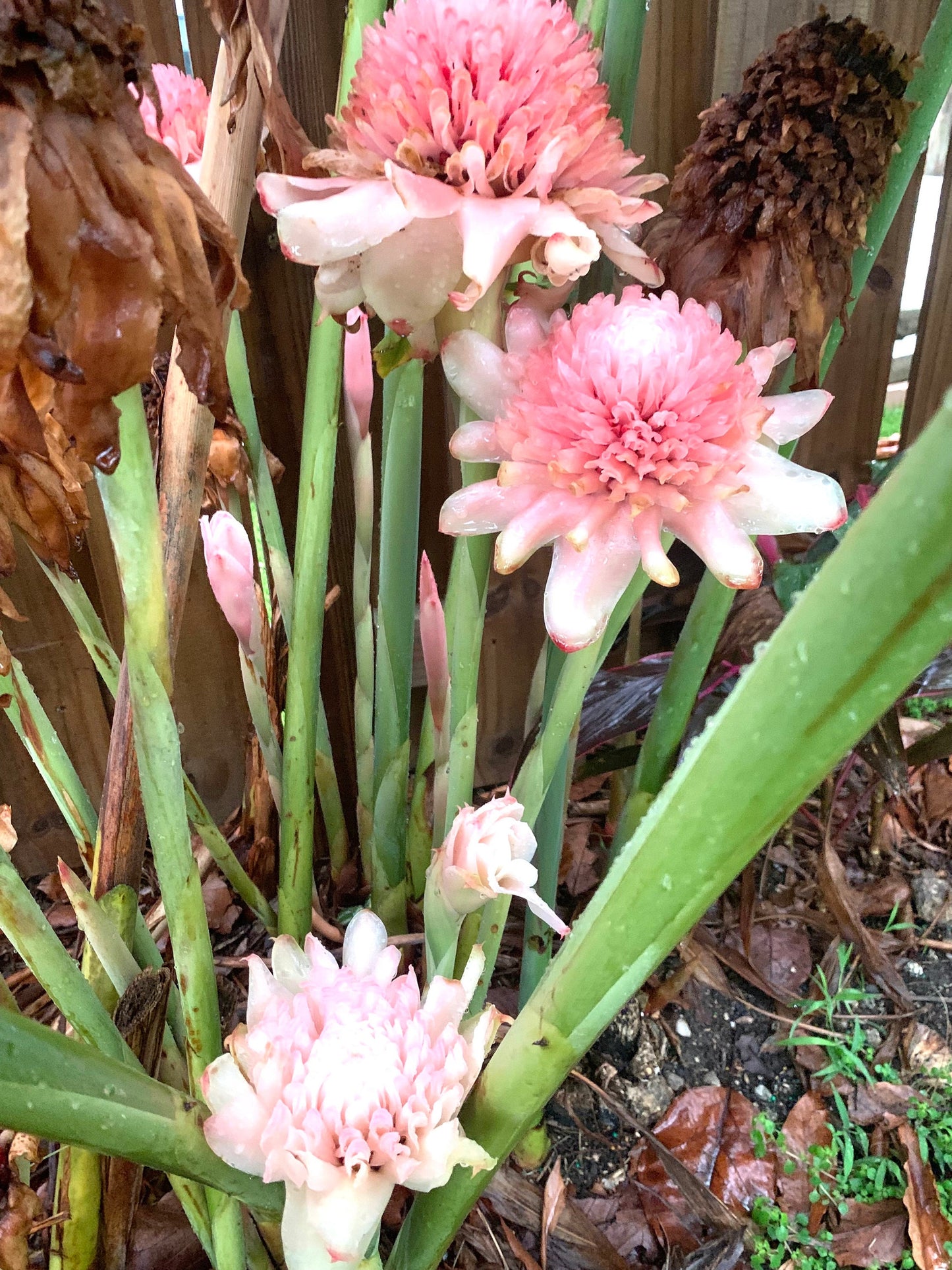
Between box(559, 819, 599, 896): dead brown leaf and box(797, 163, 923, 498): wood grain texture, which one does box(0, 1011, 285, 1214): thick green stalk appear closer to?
box(559, 819, 599, 896): dead brown leaf

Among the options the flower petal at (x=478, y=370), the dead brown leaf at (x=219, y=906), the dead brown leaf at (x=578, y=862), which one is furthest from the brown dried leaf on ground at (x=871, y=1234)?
the flower petal at (x=478, y=370)

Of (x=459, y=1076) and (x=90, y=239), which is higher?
(x=90, y=239)

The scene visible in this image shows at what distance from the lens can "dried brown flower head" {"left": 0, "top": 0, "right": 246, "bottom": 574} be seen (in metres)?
0.19

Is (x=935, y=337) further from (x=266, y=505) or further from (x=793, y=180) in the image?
(x=266, y=505)

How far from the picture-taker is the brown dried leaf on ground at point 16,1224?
41cm

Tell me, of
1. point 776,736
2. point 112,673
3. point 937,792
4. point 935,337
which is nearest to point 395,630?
point 112,673

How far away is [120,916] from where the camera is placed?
43 cm

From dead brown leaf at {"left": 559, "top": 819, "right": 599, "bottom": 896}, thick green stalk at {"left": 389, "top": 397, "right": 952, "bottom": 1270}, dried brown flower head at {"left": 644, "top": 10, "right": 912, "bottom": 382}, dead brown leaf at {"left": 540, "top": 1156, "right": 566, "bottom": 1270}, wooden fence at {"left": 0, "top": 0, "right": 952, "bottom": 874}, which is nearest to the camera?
thick green stalk at {"left": 389, "top": 397, "right": 952, "bottom": 1270}

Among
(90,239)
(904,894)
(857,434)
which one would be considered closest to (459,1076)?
(90,239)

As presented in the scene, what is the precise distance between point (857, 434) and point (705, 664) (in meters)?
0.64

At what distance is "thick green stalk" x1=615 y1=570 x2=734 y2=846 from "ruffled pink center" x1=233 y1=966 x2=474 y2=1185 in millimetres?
270

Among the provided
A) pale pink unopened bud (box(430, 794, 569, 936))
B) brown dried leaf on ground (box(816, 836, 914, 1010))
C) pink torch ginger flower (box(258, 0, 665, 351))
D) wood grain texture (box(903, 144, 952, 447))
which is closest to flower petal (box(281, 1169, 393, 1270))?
pale pink unopened bud (box(430, 794, 569, 936))

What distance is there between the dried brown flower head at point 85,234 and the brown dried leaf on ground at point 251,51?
8cm

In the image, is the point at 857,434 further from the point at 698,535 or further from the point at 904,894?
the point at 698,535
